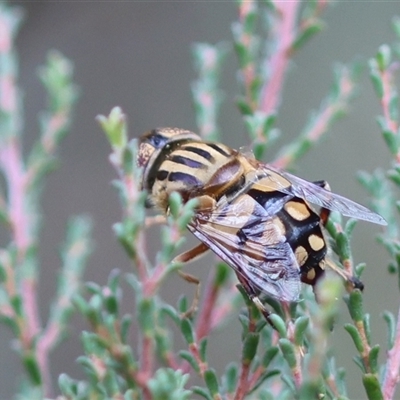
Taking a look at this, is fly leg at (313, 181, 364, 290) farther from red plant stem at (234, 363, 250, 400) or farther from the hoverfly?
red plant stem at (234, 363, 250, 400)

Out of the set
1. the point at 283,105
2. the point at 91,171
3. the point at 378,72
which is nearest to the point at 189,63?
the point at 283,105

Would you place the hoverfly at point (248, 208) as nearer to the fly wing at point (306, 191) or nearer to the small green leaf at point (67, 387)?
the fly wing at point (306, 191)

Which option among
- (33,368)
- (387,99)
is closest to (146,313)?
(33,368)

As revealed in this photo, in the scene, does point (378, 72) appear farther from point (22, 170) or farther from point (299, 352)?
point (22, 170)

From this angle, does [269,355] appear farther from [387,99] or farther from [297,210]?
[387,99]

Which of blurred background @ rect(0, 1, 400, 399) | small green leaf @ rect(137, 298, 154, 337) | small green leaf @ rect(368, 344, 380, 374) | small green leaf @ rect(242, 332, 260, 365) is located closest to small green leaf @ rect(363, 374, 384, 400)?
small green leaf @ rect(368, 344, 380, 374)

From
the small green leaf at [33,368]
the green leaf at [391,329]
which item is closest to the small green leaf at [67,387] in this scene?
the small green leaf at [33,368]
